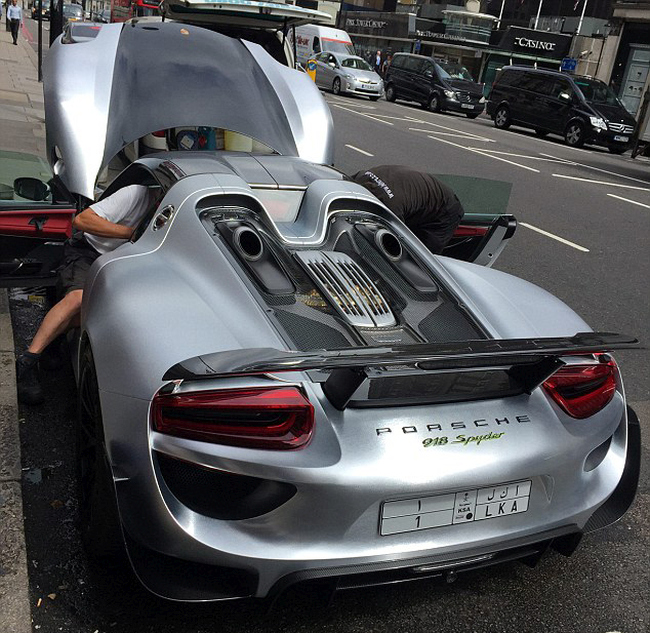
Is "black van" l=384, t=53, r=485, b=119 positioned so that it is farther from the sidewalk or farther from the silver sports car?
the silver sports car

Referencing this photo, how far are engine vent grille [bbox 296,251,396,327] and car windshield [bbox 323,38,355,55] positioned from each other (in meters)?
26.5

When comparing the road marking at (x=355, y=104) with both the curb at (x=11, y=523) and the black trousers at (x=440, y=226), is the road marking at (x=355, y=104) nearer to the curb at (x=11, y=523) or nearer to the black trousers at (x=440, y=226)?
the black trousers at (x=440, y=226)

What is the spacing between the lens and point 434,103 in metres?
26.2

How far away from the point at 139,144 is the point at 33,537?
411 centimetres

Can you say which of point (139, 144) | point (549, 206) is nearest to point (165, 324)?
point (139, 144)

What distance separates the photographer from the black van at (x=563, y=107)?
20.5 metres

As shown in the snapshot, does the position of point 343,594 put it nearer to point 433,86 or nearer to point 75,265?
point 75,265

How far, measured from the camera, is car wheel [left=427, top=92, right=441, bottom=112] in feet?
85.2

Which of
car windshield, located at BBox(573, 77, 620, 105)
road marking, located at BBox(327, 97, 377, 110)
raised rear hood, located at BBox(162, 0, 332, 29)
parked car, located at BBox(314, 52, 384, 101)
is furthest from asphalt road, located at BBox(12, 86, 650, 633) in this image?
parked car, located at BBox(314, 52, 384, 101)

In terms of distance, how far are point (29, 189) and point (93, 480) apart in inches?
77.1

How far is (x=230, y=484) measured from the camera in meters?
2.05

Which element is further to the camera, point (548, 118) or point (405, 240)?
point (548, 118)

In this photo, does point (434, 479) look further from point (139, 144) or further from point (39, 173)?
point (139, 144)

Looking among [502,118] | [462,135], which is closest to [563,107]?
[502,118]
